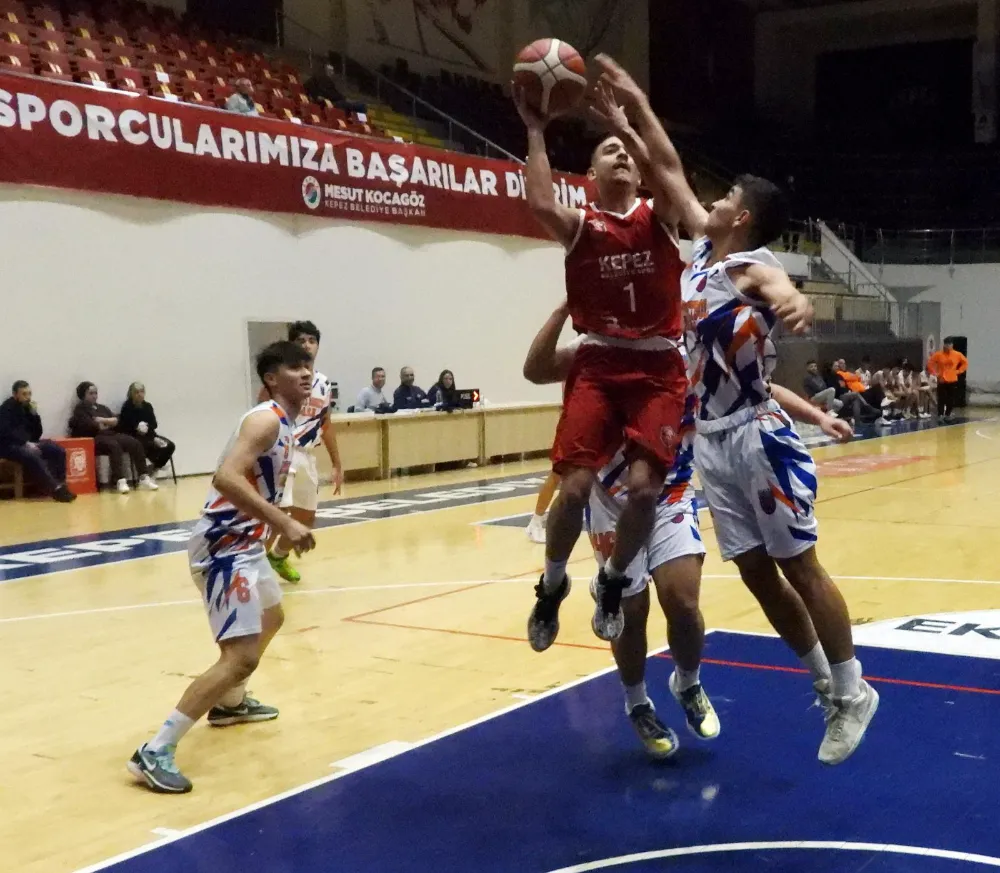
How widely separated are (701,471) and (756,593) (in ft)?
1.59

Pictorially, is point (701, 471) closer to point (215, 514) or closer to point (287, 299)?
point (215, 514)

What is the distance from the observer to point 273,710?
214 inches

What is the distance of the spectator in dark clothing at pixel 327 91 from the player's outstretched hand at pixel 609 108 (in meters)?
15.3

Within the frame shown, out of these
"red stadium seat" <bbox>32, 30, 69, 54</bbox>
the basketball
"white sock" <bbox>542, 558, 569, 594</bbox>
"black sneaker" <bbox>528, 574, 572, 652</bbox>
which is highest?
"red stadium seat" <bbox>32, 30, 69, 54</bbox>

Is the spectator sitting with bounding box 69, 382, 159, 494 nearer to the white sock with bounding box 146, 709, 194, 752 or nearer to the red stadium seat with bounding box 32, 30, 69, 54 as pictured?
the red stadium seat with bounding box 32, 30, 69, 54

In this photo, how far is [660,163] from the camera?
171 inches

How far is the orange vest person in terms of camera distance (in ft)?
84.9

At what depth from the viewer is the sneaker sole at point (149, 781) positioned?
4.44m

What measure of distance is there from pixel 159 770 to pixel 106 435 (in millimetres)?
10575

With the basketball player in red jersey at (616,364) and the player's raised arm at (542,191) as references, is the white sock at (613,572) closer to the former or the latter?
the basketball player in red jersey at (616,364)

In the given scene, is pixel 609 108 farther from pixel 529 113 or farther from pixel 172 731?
pixel 172 731

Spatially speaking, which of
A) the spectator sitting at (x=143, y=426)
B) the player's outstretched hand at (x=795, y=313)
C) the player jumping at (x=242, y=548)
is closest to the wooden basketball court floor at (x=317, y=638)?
the player jumping at (x=242, y=548)

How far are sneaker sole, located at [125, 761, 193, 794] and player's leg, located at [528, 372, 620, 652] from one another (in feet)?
4.51

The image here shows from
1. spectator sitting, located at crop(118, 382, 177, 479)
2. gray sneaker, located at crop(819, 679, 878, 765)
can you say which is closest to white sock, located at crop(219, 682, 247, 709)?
gray sneaker, located at crop(819, 679, 878, 765)
